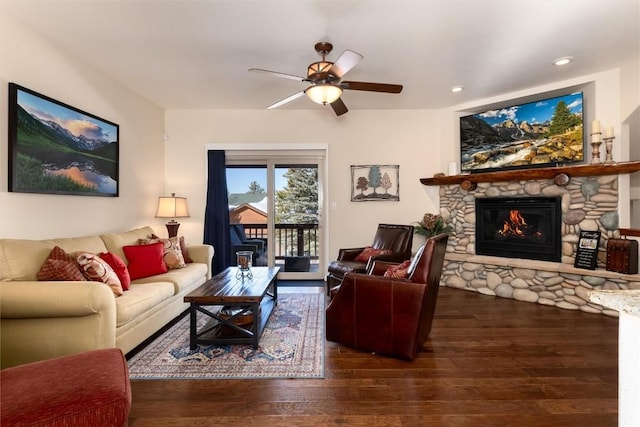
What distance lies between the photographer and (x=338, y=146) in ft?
16.0

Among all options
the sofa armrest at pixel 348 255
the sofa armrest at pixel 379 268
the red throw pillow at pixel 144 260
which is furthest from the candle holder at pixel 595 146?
the red throw pillow at pixel 144 260

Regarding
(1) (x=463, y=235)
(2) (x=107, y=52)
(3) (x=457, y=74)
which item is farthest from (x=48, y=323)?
(1) (x=463, y=235)

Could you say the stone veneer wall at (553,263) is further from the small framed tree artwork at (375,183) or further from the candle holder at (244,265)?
the candle holder at (244,265)

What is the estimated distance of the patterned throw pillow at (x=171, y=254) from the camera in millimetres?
3528

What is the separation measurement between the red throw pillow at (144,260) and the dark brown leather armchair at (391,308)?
2012mm

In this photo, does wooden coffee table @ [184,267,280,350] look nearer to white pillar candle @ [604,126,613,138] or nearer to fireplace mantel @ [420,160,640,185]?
fireplace mantel @ [420,160,640,185]

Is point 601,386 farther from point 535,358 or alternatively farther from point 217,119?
point 217,119

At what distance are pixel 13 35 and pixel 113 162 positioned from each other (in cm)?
141

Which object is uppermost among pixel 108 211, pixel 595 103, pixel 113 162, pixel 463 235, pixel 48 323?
pixel 595 103

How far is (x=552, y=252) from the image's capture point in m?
3.86

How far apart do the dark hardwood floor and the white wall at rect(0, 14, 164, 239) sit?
1.80 m

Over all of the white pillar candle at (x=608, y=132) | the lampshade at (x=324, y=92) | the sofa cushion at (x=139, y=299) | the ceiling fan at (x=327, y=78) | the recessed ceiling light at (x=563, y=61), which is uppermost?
Result: the recessed ceiling light at (x=563, y=61)

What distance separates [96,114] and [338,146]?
315cm

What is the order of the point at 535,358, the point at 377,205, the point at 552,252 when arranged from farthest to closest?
1. the point at 377,205
2. the point at 552,252
3. the point at 535,358
